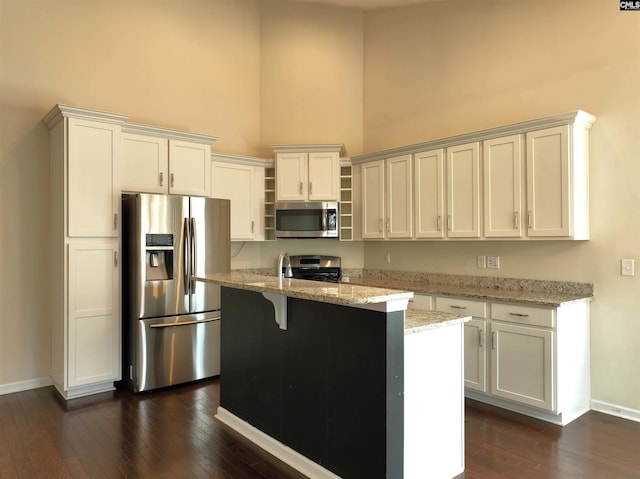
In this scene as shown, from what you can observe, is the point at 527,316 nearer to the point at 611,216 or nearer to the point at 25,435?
the point at 611,216

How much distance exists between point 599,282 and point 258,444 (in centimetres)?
284

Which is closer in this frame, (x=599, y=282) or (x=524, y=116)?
(x=599, y=282)

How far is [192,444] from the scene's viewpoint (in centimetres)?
270

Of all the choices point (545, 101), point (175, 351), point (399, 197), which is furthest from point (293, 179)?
point (545, 101)

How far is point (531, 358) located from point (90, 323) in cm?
357

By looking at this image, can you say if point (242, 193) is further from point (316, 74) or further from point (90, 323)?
point (90, 323)

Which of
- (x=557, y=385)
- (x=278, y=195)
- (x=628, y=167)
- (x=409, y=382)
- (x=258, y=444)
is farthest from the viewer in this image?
(x=278, y=195)

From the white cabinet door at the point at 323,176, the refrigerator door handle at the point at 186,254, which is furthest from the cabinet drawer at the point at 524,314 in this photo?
the refrigerator door handle at the point at 186,254

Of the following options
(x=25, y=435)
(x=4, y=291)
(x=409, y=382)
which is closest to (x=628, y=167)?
(x=409, y=382)

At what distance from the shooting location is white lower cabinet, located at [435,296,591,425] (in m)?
2.95

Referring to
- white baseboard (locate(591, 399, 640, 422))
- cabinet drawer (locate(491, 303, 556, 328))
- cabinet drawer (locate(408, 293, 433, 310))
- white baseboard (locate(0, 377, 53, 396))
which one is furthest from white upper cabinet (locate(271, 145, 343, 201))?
white baseboard (locate(591, 399, 640, 422))

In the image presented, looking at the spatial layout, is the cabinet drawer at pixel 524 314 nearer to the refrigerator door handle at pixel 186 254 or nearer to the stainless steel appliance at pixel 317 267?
the stainless steel appliance at pixel 317 267

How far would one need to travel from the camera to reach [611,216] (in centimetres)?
317

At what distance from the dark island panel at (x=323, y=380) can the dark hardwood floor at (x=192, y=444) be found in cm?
25
